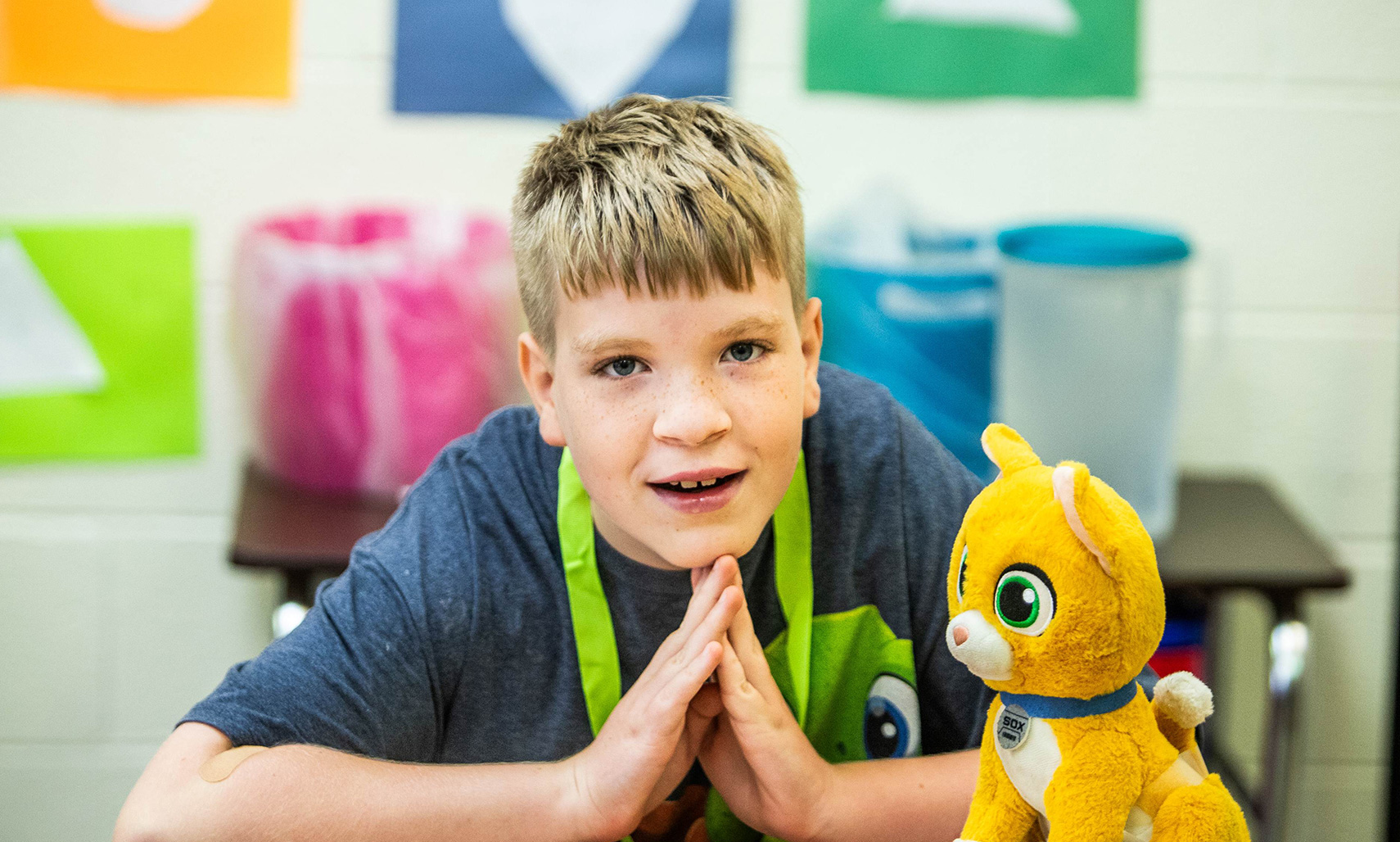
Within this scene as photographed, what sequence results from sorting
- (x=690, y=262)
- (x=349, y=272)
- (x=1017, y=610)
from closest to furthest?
(x=1017, y=610)
(x=690, y=262)
(x=349, y=272)

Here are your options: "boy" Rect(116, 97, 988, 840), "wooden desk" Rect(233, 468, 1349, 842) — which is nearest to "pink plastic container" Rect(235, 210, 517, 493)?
"wooden desk" Rect(233, 468, 1349, 842)

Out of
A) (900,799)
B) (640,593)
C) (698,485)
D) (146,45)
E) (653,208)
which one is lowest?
(900,799)

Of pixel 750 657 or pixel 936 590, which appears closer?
pixel 750 657

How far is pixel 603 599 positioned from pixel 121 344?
38.8 inches

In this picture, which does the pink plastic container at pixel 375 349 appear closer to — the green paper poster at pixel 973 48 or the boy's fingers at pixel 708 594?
the green paper poster at pixel 973 48

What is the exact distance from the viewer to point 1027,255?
139 centimetres

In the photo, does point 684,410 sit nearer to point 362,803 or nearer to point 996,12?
point 362,803

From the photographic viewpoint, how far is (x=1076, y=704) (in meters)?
0.48

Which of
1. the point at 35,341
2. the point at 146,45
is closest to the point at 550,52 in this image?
the point at 146,45

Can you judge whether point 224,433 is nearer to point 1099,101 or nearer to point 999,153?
point 999,153

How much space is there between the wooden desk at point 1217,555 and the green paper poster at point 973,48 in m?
0.55

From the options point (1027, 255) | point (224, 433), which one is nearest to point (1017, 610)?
point (1027, 255)

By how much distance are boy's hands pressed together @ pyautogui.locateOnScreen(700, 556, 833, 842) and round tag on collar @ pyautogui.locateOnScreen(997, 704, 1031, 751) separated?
254 mm

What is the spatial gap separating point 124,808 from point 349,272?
2.36ft
